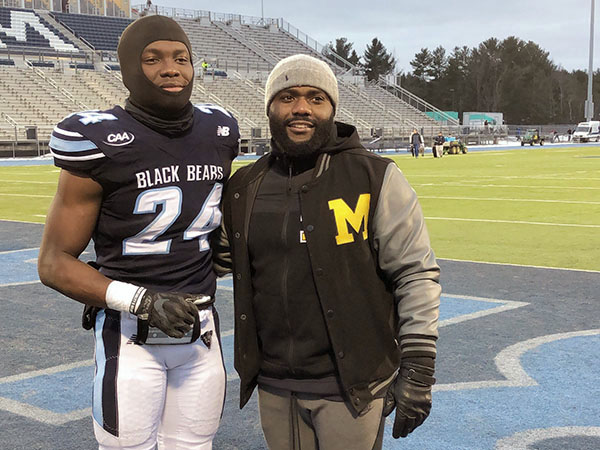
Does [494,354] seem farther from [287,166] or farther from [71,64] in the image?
[71,64]

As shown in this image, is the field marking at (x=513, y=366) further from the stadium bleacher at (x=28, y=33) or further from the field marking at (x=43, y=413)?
the stadium bleacher at (x=28, y=33)

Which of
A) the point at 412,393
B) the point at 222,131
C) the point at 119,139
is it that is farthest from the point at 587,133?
the point at 119,139

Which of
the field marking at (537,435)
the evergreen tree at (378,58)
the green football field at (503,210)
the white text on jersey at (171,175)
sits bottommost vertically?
the field marking at (537,435)

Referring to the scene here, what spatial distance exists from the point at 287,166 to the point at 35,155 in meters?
33.2

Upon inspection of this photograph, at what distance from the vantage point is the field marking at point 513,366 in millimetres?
4359

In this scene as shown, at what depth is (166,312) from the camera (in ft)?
7.59

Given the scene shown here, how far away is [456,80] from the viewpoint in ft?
354

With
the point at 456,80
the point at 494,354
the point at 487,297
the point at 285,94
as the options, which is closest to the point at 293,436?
the point at 285,94

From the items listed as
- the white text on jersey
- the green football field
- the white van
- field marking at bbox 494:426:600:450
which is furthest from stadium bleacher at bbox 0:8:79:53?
the white text on jersey

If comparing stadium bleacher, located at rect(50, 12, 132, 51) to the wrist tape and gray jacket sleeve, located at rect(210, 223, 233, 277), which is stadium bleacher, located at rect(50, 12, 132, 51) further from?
the wrist tape

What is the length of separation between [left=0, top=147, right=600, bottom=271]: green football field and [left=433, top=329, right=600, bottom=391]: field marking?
2795 mm

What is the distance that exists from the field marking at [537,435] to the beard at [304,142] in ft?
6.22

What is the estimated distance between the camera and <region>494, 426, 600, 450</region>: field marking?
355cm

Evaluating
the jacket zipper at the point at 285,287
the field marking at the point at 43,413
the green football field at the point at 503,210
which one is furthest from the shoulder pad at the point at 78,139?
the green football field at the point at 503,210
